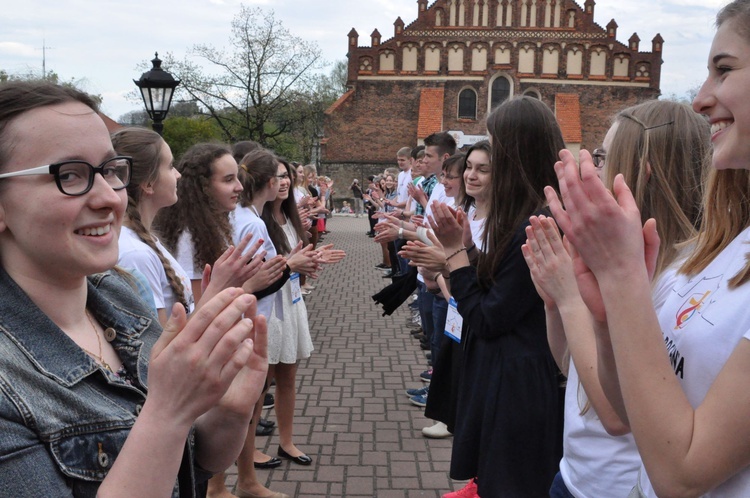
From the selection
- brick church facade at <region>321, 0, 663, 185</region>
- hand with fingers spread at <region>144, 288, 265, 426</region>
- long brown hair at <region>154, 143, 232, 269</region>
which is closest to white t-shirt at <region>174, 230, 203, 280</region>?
long brown hair at <region>154, 143, 232, 269</region>

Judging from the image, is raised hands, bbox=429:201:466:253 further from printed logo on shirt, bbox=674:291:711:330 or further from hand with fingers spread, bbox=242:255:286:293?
printed logo on shirt, bbox=674:291:711:330

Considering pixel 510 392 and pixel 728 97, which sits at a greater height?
pixel 728 97

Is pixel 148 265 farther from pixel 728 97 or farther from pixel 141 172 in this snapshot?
pixel 728 97

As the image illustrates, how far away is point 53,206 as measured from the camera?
1.41 m

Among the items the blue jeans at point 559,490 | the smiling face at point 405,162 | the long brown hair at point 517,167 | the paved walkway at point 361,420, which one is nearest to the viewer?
the blue jeans at point 559,490

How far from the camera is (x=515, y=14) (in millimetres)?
37000

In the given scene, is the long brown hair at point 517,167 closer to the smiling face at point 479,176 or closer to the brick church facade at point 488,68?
the smiling face at point 479,176

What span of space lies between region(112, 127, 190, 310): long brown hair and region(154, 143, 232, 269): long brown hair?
0.73 m

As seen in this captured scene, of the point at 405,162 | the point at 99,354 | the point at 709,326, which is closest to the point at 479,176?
the point at 709,326

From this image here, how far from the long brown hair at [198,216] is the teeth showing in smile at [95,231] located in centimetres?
251

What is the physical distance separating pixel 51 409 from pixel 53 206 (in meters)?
0.44

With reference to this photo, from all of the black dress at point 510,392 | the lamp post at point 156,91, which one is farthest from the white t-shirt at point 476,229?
the lamp post at point 156,91

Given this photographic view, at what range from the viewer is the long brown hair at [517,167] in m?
3.06

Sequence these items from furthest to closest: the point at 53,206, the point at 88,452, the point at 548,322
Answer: the point at 548,322 → the point at 53,206 → the point at 88,452
